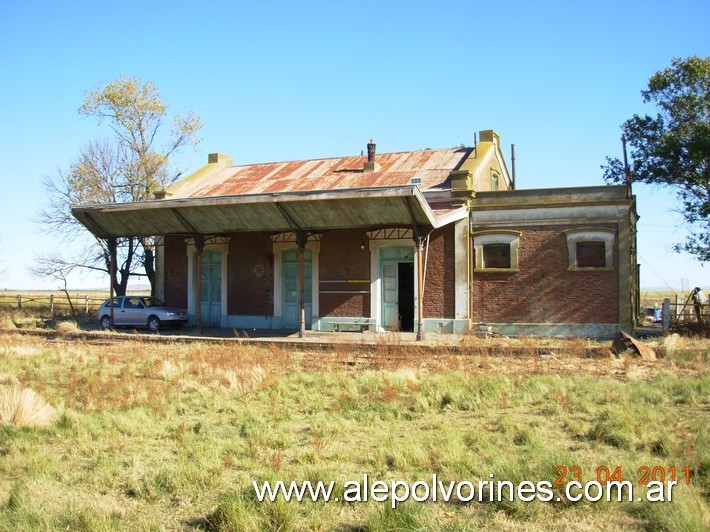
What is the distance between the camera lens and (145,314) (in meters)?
23.2

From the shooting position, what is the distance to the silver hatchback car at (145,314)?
22984 millimetres

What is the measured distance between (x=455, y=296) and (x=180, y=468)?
15023 mm

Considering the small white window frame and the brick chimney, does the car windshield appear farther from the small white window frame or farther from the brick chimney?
the small white window frame

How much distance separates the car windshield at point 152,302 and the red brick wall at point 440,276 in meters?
10.2

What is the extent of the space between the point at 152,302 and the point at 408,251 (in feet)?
32.5

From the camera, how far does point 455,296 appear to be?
20531mm

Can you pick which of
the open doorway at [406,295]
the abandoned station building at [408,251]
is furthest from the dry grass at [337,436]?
the open doorway at [406,295]

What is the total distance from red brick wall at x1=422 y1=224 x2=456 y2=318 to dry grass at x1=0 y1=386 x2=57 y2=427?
45.1 ft

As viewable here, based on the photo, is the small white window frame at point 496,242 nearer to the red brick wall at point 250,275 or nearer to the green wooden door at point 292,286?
the green wooden door at point 292,286

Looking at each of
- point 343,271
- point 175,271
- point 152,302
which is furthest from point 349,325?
point 152,302

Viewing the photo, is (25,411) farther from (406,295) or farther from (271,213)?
(406,295)

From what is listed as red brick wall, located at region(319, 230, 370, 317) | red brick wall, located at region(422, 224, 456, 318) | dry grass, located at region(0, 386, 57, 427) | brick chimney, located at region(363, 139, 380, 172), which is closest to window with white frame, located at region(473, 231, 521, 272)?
red brick wall, located at region(422, 224, 456, 318)

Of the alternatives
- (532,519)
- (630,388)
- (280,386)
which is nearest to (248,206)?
(280,386)

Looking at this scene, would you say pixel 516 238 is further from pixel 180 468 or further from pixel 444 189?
pixel 180 468
